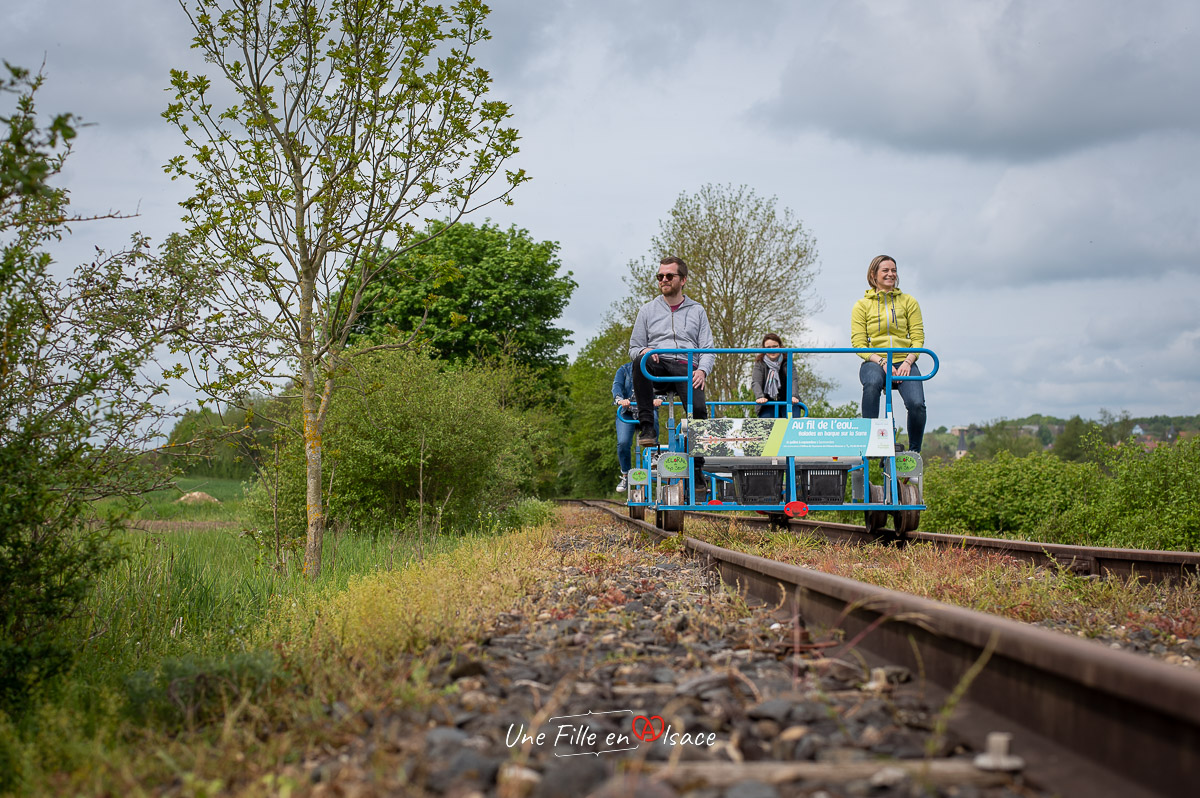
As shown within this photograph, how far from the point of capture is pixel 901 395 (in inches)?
316

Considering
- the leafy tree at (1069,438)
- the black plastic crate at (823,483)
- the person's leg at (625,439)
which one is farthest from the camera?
the leafy tree at (1069,438)

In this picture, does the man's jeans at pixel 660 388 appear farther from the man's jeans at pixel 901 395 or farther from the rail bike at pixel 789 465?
the man's jeans at pixel 901 395

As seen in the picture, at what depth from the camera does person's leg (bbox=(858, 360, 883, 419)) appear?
7809 mm

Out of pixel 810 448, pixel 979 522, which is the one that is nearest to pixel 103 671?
pixel 810 448

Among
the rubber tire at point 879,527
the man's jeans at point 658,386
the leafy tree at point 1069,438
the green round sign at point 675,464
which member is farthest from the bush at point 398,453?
the leafy tree at point 1069,438

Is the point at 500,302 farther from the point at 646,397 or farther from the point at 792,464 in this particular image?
the point at 792,464

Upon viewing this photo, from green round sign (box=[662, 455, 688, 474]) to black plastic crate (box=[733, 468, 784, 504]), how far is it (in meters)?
0.53

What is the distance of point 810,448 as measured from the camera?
7520 mm

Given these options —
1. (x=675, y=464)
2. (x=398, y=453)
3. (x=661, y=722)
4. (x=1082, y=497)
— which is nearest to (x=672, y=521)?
(x=675, y=464)

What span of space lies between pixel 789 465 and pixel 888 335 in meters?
1.60

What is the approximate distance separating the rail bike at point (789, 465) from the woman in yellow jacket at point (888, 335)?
0.12 meters

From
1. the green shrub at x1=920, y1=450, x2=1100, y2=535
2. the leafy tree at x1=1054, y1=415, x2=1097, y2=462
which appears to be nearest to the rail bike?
the green shrub at x1=920, y1=450, x2=1100, y2=535

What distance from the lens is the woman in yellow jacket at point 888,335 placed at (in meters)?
7.85

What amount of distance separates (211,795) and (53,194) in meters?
3.77
